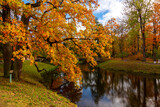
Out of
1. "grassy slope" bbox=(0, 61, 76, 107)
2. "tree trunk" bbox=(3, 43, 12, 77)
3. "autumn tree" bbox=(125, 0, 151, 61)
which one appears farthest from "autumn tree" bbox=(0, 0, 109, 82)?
"autumn tree" bbox=(125, 0, 151, 61)

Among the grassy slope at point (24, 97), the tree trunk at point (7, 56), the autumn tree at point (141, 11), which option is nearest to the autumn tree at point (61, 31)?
the tree trunk at point (7, 56)

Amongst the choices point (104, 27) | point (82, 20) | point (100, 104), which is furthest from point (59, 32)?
point (100, 104)

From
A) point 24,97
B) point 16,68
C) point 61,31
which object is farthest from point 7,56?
point 61,31

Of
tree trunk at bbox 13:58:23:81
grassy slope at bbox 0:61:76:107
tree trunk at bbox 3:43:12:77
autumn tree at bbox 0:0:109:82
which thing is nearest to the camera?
grassy slope at bbox 0:61:76:107

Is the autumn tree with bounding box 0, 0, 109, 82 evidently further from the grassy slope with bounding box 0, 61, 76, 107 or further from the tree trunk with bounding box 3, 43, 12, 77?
the grassy slope with bounding box 0, 61, 76, 107

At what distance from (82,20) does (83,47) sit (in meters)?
2.41

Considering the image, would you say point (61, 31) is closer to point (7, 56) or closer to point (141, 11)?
point (7, 56)

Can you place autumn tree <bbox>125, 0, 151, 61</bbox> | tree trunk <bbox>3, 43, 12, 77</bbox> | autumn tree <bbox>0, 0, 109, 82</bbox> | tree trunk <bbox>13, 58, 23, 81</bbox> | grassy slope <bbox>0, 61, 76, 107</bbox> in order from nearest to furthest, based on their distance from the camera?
grassy slope <bbox>0, 61, 76, 107</bbox> → autumn tree <bbox>0, 0, 109, 82</bbox> → tree trunk <bbox>3, 43, 12, 77</bbox> → tree trunk <bbox>13, 58, 23, 81</bbox> → autumn tree <bbox>125, 0, 151, 61</bbox>

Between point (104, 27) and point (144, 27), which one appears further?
point (144, 27)

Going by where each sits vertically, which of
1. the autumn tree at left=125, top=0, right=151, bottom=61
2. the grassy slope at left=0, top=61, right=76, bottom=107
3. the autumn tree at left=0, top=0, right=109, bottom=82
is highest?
the autumn tree at left=125, top=0, right=151, bottom=61

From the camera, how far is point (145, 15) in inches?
1161

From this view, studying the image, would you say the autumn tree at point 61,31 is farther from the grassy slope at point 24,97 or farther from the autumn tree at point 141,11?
the autumn tree at point 141,11

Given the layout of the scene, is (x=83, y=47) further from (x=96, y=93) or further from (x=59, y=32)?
(x=96, y=93)

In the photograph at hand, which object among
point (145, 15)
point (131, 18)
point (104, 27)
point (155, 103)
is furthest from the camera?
point (131, 18)
